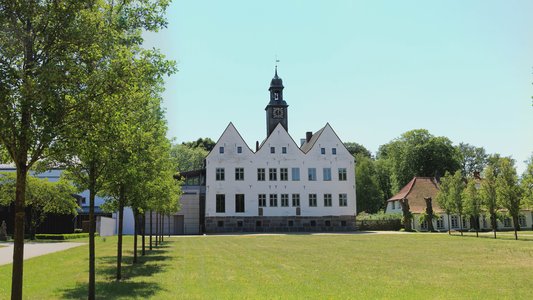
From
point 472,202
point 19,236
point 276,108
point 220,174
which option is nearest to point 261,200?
point 220,174

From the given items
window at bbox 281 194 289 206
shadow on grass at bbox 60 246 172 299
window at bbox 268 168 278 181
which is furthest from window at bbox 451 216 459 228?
shadow on grass at bbox 60 246 172 299

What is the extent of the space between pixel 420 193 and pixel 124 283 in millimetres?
56431

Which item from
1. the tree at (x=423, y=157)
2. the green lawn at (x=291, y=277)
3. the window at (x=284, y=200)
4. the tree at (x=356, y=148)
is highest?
the tree at (x=356, y=148)

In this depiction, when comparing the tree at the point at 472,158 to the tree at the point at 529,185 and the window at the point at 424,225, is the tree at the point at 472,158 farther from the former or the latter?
the tree at the point at 529,185

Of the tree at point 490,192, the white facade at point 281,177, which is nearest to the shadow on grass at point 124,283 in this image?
the tree at point 490,192

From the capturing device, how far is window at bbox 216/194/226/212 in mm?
58719

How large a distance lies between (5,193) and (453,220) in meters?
51.7

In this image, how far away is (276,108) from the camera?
6662 centimetres

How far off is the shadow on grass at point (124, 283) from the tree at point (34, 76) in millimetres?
4977

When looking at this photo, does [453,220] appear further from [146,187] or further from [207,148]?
[207,148]

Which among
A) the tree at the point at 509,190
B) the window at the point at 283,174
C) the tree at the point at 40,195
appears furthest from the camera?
the window at the point at 283,174

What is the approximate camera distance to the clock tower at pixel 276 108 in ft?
218

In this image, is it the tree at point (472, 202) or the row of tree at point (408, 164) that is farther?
the row of tree at point (408, 164)

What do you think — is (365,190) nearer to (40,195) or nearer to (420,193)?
(420,193)
